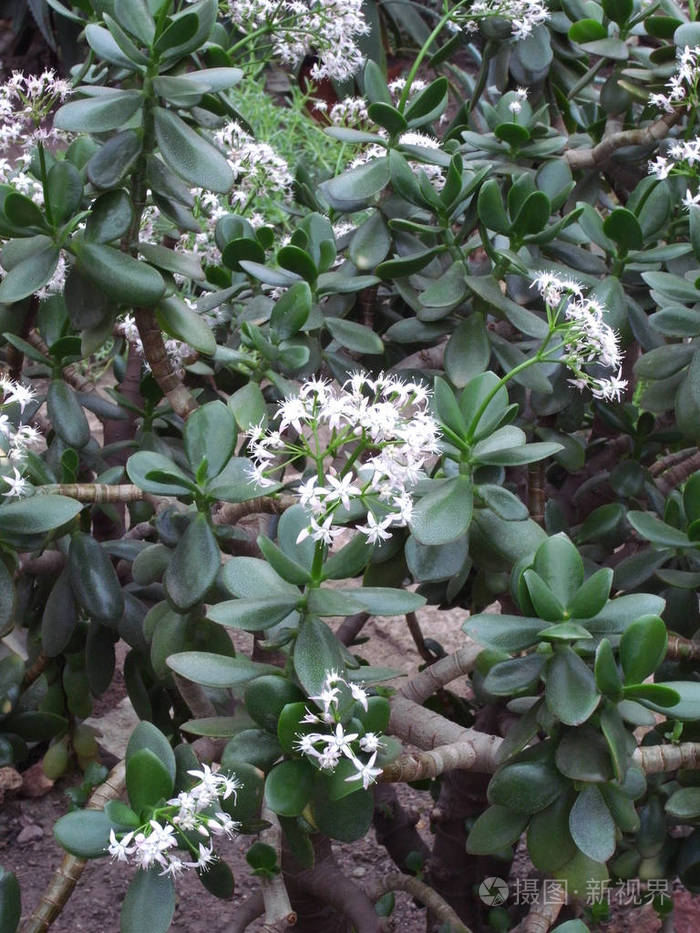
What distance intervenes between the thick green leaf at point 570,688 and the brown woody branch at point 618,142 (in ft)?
2.64

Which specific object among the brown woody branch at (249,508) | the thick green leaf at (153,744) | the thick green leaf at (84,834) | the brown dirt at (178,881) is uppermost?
the thick green leaf at (153,744)

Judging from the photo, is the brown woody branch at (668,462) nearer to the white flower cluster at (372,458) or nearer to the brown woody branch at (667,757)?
the brown woody branch at (667,757)

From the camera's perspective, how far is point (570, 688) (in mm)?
844

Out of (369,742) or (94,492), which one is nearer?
(369,742)

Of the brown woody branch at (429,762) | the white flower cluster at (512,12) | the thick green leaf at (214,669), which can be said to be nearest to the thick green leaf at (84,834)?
the thick green leaf at (214,669)

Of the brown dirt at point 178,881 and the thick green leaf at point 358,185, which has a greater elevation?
the thick green leaf at point 358,185

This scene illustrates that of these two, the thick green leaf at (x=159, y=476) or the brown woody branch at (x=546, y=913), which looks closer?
the thick green leaf at (x=159, y=476)

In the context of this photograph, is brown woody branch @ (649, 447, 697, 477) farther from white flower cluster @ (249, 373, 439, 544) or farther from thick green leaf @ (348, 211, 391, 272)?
white flower cluster @ (249, 373, 439, 544)

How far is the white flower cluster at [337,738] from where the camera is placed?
30.6 inches

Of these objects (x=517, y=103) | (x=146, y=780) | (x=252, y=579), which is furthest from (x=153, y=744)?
(x=517, y=103)

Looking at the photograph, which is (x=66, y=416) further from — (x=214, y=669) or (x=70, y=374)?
(x=214, y=669)

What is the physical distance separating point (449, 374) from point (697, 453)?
0.40 meters

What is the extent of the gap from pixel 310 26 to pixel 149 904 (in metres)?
1.23

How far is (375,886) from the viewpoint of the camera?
54.7 inches
